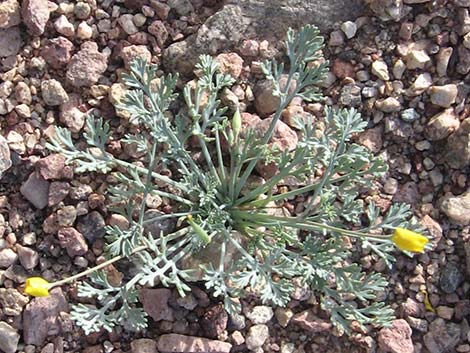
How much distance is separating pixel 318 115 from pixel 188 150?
2.23 ft

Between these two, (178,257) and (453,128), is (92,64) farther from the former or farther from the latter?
(453,128)

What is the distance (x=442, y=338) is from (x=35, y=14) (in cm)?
251

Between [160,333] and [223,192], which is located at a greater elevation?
[223,192]

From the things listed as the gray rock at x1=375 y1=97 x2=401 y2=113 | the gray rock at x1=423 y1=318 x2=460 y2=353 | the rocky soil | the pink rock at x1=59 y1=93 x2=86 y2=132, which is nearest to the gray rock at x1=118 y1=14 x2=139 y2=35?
the rocky soil

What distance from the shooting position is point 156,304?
131 inches

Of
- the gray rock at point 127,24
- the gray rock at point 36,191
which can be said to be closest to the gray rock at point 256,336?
the gray rock at point 36,191

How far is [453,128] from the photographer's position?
359 centimetres

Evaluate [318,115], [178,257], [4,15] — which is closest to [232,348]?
[178,257]

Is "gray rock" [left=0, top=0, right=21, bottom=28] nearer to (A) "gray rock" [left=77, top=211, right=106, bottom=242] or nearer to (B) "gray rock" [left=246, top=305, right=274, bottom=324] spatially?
(A) "gray rock" [left=77, top=211, right=106, bottom=242]

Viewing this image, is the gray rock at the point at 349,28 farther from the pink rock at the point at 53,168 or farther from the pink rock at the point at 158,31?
the pink rock at the point at 53,168

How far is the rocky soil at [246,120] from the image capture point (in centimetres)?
336

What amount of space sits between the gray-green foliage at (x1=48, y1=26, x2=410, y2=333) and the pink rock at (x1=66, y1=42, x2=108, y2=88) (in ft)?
0.80

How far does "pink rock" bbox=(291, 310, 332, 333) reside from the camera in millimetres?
3387

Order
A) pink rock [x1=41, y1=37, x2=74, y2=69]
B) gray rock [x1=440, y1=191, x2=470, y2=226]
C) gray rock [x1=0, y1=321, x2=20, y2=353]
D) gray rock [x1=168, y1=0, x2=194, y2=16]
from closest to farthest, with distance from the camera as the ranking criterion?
gray rock [x1=0, y1=321, x2=20, y2=353] < gray rock [x1=440, y1=191, x2=470, y2=226] < pink rock [x1=41, y1=37, x2=74, y2=69] < gray rock [x1=168, y1=0, x2=194, y2=16]
